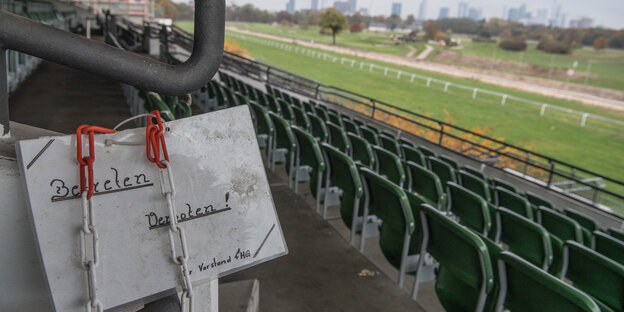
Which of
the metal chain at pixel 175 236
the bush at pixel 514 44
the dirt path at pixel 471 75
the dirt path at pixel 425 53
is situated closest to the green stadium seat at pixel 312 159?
the metal chain at pixel 175 236

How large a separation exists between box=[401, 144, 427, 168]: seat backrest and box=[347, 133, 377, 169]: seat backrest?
2.81 ft

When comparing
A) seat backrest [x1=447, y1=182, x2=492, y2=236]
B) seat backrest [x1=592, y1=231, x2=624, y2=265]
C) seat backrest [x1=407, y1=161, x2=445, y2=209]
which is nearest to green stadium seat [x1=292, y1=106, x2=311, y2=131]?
seat backrest [x1=407, y1=161, x2=445, y2=209]

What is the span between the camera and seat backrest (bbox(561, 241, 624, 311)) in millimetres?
2666

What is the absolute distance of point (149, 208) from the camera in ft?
3.47

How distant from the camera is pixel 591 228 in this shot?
4848 millimetres

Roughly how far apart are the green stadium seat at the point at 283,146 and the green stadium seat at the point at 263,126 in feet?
0.19

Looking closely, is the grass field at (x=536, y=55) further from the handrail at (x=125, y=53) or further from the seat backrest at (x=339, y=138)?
the handrail at (x=125, y=53)

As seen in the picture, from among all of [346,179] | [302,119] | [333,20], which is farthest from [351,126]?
[333,20]

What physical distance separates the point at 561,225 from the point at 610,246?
0.49m

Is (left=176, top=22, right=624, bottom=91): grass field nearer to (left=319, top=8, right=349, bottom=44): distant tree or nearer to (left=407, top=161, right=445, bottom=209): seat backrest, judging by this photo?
→ (left=319, top=8, right=349, bottom=44): distant tree

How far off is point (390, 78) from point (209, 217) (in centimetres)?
3846

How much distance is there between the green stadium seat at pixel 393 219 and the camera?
2801 mm

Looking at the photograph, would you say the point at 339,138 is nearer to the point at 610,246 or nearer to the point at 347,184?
the point at 347,184

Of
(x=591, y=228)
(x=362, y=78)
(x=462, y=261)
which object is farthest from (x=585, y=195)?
(x=362, y=78)
